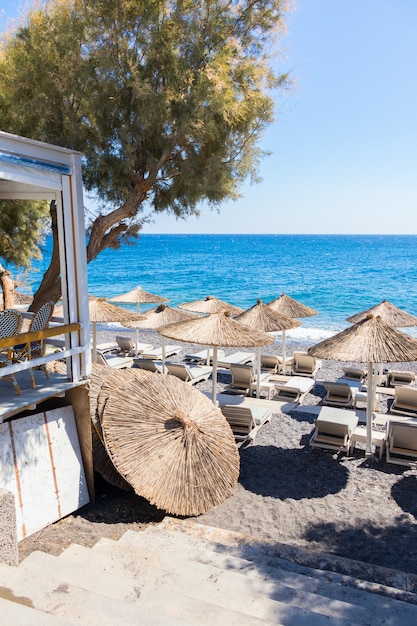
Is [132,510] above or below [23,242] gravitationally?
below

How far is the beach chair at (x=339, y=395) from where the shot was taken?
11.6m

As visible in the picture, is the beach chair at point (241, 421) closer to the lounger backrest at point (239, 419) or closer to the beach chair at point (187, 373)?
the lounger backrest at point (239, 419)

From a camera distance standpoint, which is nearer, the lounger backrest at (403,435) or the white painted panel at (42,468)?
the white painted panel at (42,468)

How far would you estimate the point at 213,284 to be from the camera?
56.1 meters

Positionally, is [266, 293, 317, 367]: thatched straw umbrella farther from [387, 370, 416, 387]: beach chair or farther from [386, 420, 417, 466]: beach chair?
[386, 420, 417, 466]: beach chair

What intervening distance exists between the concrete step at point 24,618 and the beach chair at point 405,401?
947 centimetres

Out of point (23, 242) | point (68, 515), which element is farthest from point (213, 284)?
point (68, 515)

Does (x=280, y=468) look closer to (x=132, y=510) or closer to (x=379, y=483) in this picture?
(x=379, y=483)

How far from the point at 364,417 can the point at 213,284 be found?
46.3 m

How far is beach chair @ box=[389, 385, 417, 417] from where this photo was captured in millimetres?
10516

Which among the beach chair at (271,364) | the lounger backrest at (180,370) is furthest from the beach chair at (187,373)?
the beach chair at (271,364)

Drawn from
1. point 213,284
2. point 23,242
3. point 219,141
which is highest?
point 219,141

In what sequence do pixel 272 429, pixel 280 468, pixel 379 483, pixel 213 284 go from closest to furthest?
pixel 379 483 < pixel 280 468 < pixel 272 429 < pixel 213 284

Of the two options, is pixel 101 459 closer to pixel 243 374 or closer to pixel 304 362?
pixel 243 374
